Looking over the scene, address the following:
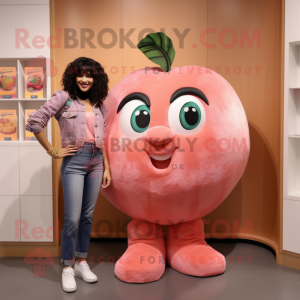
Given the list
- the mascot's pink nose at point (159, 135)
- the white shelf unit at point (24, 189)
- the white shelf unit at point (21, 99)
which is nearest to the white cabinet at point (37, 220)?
the white shelf unit at point (24, 189)

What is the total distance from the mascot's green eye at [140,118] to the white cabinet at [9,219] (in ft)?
4.08

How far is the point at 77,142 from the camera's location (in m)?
2.19

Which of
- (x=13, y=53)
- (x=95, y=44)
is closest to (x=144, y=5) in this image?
(x=95, y=44)

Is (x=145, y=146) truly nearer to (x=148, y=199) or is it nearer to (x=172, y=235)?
(x=148, y=199)

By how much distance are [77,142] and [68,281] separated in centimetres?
90

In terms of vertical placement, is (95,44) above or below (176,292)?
above

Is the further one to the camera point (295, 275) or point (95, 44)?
point (95, 44)

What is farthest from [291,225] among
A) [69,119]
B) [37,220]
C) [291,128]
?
[37,220]

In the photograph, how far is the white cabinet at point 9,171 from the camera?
274 cm

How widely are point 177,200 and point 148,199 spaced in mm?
188

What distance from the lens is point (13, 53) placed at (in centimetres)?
270

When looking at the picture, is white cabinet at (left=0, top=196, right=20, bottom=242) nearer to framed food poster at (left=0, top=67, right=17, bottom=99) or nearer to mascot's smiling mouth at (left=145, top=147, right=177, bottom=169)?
framed food poster at (left=0, top=67, right=17, bottom=99)

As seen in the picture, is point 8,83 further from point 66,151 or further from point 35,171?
point 66,151

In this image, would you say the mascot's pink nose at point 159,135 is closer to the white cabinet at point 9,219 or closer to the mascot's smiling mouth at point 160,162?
the mascot's smiling mouth at point 160,162
